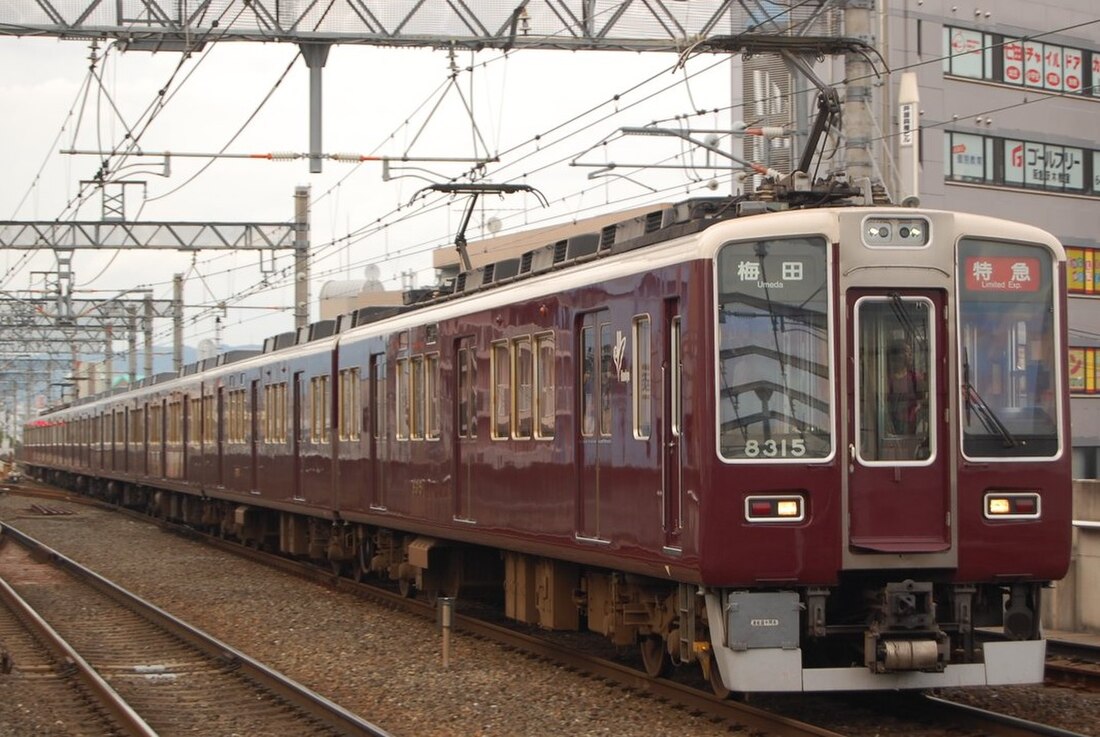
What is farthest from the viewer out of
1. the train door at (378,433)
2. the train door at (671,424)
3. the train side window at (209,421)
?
the train side window at (209,421)

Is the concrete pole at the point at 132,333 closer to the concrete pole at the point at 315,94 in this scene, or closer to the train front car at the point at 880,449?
the concrete pole at the point at 315,94

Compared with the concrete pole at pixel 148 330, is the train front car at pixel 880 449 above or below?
below

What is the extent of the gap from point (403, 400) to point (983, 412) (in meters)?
7.75

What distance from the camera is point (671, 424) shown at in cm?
1005

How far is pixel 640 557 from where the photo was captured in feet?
34.4

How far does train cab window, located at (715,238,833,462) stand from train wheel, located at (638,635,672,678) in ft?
7.58

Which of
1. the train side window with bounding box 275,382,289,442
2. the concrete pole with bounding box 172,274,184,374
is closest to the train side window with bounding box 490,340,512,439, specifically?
the train side window with bounding box 275,382,289,442

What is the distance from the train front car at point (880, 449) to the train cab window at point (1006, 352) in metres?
0.01

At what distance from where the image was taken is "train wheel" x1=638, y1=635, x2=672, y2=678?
11.2 meters

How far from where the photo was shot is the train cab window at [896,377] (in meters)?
9.56

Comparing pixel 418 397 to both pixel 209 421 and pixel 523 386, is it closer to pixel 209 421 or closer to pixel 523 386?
pixel 523 386

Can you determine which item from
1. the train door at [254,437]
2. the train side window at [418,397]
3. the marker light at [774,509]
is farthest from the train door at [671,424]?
the train door at [254,437]

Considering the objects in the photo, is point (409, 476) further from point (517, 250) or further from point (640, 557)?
point (517, 250)

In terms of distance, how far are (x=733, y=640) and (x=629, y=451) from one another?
1.76 metres
